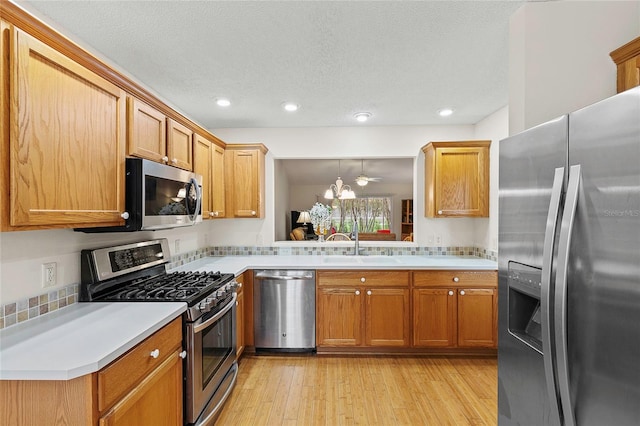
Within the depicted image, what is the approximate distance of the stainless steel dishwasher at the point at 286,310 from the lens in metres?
3.30

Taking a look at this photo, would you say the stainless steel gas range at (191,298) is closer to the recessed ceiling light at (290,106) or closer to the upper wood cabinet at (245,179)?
the upper wood cabinet at (245,179)

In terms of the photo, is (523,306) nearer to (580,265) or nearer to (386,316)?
(580,265)

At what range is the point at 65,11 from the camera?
1778 mm

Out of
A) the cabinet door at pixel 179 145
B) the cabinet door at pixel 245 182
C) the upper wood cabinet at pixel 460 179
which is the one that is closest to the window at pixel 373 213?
the upper wood cabinet at pixel 460 179

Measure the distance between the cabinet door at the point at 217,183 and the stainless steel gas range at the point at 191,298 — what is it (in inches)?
30.9

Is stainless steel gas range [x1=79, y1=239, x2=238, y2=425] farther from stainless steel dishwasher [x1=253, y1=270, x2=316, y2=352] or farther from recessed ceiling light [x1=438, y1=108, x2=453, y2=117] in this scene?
recessed ceiling light [x1=438, y1=108, x2=453, y2=117]

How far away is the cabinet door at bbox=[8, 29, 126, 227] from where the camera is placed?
1.27 meters

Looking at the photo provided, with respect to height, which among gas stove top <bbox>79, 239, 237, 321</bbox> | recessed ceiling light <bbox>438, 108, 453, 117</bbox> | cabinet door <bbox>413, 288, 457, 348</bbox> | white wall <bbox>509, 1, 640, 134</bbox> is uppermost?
recessed ceiling light <bbox>438, 108, 453, 117</bbox>

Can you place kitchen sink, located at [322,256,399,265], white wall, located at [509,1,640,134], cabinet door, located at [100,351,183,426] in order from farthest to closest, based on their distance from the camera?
kitchen sink, located at [322,256,399,265], white wall, located at [509,1,640,134], cabinet door, located at [100,351,183,426]

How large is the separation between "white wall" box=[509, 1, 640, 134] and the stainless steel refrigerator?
1.97 ft

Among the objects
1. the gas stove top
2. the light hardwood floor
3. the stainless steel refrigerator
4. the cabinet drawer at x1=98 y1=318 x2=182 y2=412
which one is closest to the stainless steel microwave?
the gas stove top

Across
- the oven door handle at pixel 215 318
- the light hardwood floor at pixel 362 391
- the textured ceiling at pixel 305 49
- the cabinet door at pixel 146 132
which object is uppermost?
the textured ceiling at pixel 305 49

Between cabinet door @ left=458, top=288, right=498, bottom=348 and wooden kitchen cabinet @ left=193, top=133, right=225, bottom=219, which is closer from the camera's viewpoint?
wooden kitchen cabinet @ left=193, top=133, right=225, bottom=219

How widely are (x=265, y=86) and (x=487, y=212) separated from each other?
8.48 ft
